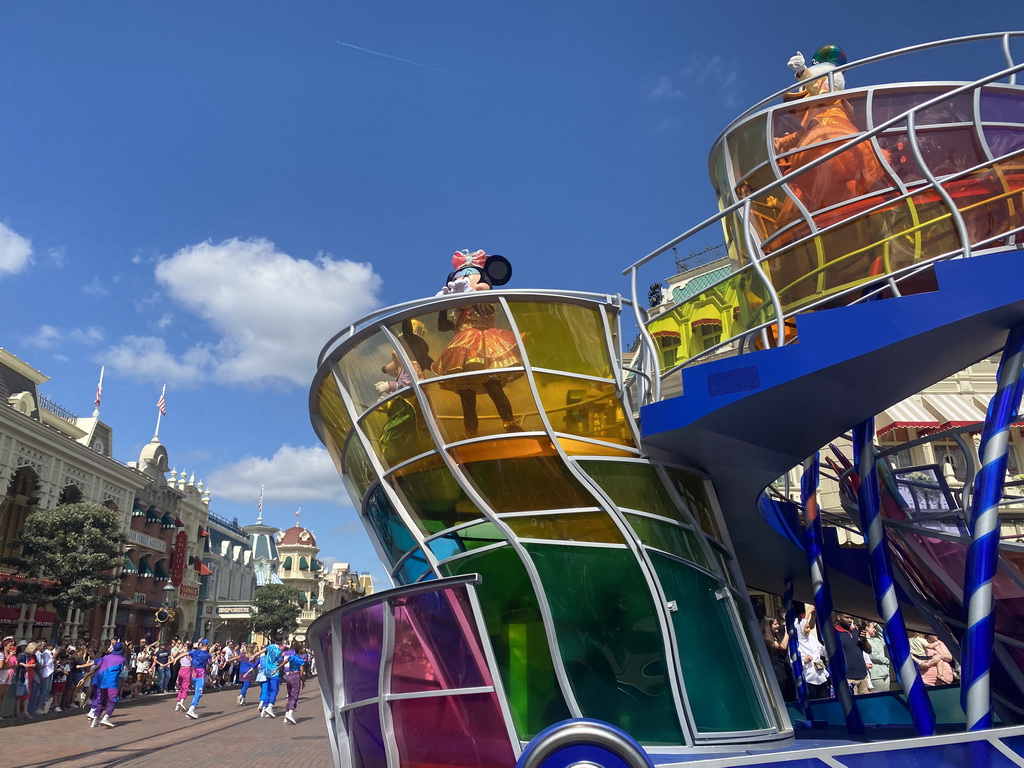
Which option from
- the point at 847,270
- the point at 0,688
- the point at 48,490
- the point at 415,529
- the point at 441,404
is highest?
the point at 48,490

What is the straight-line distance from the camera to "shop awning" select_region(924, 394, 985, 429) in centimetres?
2350

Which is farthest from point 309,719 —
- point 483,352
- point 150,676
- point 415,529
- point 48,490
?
point 48,490

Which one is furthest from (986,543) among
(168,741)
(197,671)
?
(197,671)

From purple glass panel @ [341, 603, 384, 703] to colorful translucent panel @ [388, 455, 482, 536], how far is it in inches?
41.4

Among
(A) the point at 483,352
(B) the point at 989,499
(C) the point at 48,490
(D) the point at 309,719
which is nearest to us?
(B) the point at 989,499

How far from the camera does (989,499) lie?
638 cm

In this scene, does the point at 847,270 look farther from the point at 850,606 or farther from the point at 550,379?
the point at 850,606

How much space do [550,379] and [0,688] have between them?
53.0 ft

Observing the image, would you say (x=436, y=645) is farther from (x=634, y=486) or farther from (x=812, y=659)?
(x=812, y=659)

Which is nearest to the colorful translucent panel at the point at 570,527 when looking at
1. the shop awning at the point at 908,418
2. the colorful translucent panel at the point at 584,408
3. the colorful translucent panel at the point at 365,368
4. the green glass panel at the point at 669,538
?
the green glass panel at the point at 669,538

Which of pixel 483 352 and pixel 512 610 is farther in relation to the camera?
pixel 483 352

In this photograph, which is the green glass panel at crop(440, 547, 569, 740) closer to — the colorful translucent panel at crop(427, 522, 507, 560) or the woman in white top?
the colorful translucent panel at crop(427, 522, 507, 560)

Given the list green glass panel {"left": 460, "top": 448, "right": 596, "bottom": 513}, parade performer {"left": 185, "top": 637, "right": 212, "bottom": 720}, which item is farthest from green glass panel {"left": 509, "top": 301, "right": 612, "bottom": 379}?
parade performer {"left": 185, "top": 637, "right": 212, "bottom": 720}

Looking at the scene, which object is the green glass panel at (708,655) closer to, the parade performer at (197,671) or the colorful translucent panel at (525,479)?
the colorful translucent panel at (525,479)
